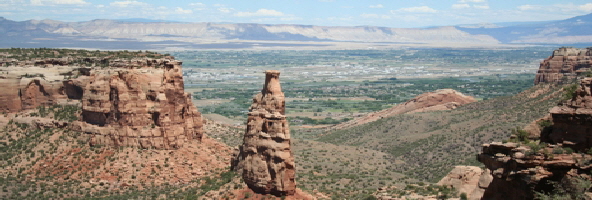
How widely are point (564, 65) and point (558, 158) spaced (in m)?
62.7

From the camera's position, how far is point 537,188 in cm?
2142

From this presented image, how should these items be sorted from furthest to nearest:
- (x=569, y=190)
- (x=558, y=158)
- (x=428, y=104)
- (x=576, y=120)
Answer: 1. (x=428, y=104)
2. (x=576, y=120)
3. (x=558, y=158)
4. (x=569, y=190)

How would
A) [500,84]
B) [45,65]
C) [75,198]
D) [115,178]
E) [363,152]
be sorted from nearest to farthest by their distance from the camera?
[75,198]
[115,178]
[45,65]
[363,152]
[500,84]

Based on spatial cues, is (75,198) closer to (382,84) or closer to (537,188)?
(537,188)

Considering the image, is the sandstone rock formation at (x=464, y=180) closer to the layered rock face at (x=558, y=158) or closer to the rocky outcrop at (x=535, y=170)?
the rocky outcrop at (x=535, y=170)

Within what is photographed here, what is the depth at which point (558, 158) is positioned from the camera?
2141cm

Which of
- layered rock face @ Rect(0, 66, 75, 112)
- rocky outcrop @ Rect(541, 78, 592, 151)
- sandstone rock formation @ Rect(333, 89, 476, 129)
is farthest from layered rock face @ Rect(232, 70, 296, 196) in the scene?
sandstone rock formation @ Rect(333, 89, 476, 129)

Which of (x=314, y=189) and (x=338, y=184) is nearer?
(x=314, y=189)

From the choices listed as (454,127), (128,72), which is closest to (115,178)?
(128,72)

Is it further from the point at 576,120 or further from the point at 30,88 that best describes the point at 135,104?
the point at 576,120

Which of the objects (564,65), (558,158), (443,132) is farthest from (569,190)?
(564,65)

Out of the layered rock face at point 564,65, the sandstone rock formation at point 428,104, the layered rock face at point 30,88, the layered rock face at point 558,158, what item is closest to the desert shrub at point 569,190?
the layered rock face at point 558,158

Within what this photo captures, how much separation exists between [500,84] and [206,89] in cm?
7418

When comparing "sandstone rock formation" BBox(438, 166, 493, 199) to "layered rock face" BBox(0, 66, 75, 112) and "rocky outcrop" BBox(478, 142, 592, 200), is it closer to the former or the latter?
"rocky outcrop" BBox(478, 142, 592, 200)
